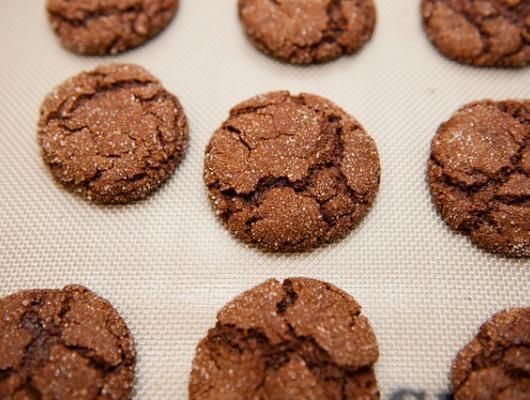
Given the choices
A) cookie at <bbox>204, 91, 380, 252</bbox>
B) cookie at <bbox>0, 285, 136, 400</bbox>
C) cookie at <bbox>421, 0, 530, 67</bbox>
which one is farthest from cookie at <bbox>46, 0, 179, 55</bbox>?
cookie at <bbox>421, 0, 530, 67</bbox>

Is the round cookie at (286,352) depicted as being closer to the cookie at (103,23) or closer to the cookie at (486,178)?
the cookie at (486,178)

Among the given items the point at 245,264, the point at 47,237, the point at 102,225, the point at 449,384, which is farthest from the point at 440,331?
the point at 47,237

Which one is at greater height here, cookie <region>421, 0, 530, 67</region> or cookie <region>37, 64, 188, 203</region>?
cookie <region>37, 64, 188, 203</region>

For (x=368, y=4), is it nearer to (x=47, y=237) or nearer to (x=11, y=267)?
(x=47, y=237)

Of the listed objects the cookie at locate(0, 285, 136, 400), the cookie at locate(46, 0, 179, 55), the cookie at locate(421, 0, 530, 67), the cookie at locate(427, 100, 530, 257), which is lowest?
the cookie at locate(427, 100, 530, 257)

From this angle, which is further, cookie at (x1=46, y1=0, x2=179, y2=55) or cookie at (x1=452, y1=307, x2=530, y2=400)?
cookie at (x1=46, y1=0, x2=179, y2=55)

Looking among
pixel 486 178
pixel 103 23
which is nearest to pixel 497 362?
pixel 486 178

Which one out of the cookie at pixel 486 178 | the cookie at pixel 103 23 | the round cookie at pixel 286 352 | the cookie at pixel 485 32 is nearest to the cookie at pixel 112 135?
the cookie at pixel 103 23

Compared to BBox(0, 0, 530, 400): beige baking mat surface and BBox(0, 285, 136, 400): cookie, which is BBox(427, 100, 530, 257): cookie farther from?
BBox(0, 285, 136, 400): cookie
